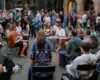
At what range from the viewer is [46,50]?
29.1 ft

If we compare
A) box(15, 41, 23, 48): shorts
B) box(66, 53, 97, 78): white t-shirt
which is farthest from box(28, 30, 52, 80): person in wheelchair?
box(15, 41, 23, 48): shorts

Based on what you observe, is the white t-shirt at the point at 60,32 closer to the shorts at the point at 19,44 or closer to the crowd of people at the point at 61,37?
the crowd of people at the point at 61,37

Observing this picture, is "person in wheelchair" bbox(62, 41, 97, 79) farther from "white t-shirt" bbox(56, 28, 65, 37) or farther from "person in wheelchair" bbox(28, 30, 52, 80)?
"white t-shirt" bbox(56, 28, 65, 37)

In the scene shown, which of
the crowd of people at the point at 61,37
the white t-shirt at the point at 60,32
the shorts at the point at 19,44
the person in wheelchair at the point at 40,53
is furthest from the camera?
the white t-shirt at the point at 60,32

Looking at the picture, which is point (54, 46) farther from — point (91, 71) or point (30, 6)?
point (30, 6)

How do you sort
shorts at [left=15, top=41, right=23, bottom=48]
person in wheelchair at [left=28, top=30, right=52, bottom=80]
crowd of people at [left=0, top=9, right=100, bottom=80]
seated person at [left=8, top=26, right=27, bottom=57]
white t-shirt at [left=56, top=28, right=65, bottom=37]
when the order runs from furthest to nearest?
white t-shirt at [left=56, top=28, right=65, bottom=37], shorts at [left=15, top=41, right=23, bottom=48], seated person at [left=8, top=26, right=27, bottom=57], person in wheelchair at [left=28, top=30, right=52, bottom=80], crowd of people at [left=0, top=9, right=100, bottom=80]

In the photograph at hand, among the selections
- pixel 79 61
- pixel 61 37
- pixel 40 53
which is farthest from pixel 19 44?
pixel 79 61

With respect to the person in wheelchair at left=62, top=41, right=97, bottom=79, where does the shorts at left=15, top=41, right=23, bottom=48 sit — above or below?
A: below

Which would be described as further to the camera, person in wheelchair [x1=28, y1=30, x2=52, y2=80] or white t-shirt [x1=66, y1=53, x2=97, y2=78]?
person in wheelchair [x1=28, y1=30, x2=52, y2=80]

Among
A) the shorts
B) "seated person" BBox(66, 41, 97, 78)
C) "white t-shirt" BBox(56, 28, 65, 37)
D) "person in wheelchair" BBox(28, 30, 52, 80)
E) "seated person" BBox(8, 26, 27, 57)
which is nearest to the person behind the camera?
"seated person" BBox(66, 41, 97, 78)

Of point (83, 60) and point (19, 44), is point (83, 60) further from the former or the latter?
point (19, 44)

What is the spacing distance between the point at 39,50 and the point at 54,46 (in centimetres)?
857

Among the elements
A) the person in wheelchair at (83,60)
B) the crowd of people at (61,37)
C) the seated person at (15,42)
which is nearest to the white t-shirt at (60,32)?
the crowd of people at (61,37)

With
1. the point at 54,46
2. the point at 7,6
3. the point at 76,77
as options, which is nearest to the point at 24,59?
the point at 54,46
